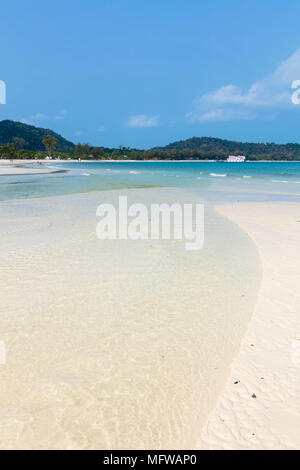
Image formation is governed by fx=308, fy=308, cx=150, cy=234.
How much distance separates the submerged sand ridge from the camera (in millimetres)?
2812

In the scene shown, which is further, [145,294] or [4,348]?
[145,294]

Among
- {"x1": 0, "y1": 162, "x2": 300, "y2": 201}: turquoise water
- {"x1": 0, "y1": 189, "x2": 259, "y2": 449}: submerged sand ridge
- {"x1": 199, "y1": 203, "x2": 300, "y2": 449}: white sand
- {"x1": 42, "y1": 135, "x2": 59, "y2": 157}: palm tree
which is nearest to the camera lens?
{"x1": 199, "y1": 203, "x2": 300, "y2": 449}: white sand

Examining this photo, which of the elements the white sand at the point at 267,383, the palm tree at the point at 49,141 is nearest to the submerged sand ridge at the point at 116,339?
the white sand at the point at 267,383

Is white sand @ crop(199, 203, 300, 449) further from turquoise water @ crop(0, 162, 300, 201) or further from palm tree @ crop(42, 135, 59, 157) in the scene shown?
palm tree @ crop(42, 135, 59, 157)

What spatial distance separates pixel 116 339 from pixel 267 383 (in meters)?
1.92

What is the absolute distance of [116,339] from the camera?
13.6 ft

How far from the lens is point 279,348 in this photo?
3.90 meters

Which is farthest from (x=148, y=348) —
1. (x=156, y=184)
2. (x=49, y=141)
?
(x=49, y=141)

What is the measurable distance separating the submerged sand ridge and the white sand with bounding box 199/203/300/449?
0.51 ft

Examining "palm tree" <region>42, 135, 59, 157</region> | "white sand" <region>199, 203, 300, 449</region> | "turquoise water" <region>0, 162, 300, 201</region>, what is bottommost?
"white sand" <region>199, 203, 300, 449</region>

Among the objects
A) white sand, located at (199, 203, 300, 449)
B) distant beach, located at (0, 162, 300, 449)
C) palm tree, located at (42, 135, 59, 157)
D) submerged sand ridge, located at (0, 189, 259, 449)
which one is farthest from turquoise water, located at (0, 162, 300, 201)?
palm tree, located at (42, 135, 59, 157)
